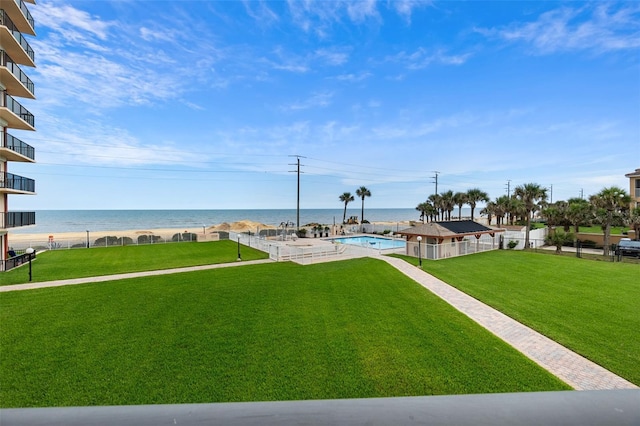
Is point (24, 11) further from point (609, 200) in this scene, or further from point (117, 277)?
point (609, 200)

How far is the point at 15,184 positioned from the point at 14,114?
154 inches

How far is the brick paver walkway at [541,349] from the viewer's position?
6586mm

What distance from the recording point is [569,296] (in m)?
12.4

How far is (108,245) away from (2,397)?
26.3 meters

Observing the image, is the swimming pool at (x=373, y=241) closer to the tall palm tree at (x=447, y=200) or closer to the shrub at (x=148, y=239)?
the shrub at (x=148, y=239)

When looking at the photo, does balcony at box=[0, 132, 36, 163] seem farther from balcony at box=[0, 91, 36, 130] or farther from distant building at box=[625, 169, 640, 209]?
distant building at box=[625, 169, 640, 209]

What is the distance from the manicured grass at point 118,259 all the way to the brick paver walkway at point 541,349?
14.4 metres

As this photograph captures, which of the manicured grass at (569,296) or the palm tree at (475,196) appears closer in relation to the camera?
the manicured grass at (569,296)

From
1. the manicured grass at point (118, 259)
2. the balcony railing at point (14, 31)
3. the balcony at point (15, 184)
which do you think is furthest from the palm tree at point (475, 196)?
the balcony railing at point (14, 31)

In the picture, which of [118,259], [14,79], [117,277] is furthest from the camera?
Result: [118,259]

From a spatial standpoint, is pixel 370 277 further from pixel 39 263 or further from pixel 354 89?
pixel 39 263

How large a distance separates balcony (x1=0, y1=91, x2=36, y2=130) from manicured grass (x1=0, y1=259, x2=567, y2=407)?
10.8 m

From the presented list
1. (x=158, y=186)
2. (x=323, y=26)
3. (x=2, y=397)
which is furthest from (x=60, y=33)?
(x=158, y=186)

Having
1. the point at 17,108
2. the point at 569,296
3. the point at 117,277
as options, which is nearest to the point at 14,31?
the point at 17,108
